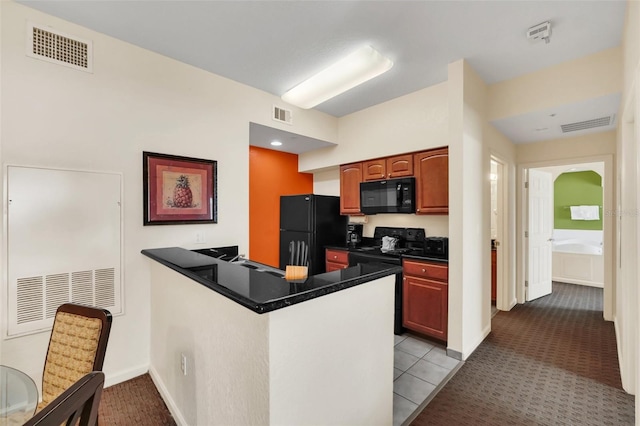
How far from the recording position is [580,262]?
202 inches

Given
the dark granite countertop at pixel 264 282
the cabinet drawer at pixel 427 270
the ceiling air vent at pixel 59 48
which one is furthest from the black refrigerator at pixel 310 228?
the ceiling air vent at pixel 59 48

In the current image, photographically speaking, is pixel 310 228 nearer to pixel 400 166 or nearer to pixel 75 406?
pixel 400 166

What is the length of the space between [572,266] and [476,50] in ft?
16.2

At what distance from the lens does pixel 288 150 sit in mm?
4398

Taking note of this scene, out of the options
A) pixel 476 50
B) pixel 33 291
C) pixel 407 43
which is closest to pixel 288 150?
pixel 407 43

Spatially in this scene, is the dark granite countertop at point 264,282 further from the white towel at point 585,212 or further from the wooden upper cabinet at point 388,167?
the white towel at point 585,212

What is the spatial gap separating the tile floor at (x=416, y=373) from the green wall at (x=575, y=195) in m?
5.34

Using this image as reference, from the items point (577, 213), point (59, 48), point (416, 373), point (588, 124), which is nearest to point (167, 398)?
point (416, 373)

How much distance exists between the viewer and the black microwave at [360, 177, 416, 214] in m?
3.28

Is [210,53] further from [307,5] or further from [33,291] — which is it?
[33,291]

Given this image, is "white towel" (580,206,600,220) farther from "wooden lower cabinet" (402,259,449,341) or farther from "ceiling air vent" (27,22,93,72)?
"ceiling air vent" (27,22,93,72)

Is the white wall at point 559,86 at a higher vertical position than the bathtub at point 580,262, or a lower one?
higher

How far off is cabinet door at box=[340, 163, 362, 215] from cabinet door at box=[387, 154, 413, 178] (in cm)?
47

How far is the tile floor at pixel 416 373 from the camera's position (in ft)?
6.53
